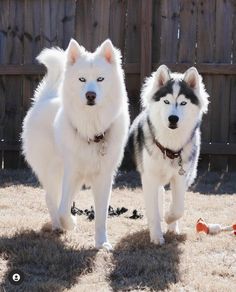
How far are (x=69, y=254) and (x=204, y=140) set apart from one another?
13.3 feet

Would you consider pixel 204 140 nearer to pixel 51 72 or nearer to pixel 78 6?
pixel 78 6

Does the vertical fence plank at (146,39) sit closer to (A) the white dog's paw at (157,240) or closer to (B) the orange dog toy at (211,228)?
(B) the orange dog toy at (211,228)

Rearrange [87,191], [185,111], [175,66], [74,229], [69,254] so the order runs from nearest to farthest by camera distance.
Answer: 1. [69,254]
2. [185,111]
3. [74,229]
4. [87,191]
5. [175,66]

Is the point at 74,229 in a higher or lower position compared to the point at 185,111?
lower

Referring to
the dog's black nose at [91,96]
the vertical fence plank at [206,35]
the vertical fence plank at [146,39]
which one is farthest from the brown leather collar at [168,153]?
the vertical fence plank at [206,35]

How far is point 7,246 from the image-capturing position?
378 cm

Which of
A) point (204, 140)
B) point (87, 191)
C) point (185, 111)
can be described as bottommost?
point (87, 191)

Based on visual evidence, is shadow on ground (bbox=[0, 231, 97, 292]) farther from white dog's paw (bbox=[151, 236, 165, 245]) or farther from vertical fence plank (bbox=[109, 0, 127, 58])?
vertical fence plank (bbox=[109, 0, 127, 58])

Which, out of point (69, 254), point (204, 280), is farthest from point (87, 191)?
point (204, 280)

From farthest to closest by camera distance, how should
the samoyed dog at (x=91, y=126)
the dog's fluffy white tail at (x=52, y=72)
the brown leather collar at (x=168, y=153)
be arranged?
the dog's fluffy white tail at (x=52, y=72) < the brown leather collar at (x=168, y=153) < the samoyed dog at (x=91, y=126)

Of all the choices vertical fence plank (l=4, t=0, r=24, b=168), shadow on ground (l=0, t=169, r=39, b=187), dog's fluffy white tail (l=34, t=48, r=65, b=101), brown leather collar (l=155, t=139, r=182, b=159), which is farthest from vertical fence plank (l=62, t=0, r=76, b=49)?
brown leather collar (l=155, t=139, r=182, b=159)

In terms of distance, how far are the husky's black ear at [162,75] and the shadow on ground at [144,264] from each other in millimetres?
1224

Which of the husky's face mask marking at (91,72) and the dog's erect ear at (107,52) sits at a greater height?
the dog's erect ear at (107,52)

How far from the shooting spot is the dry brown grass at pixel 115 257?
3.23m
